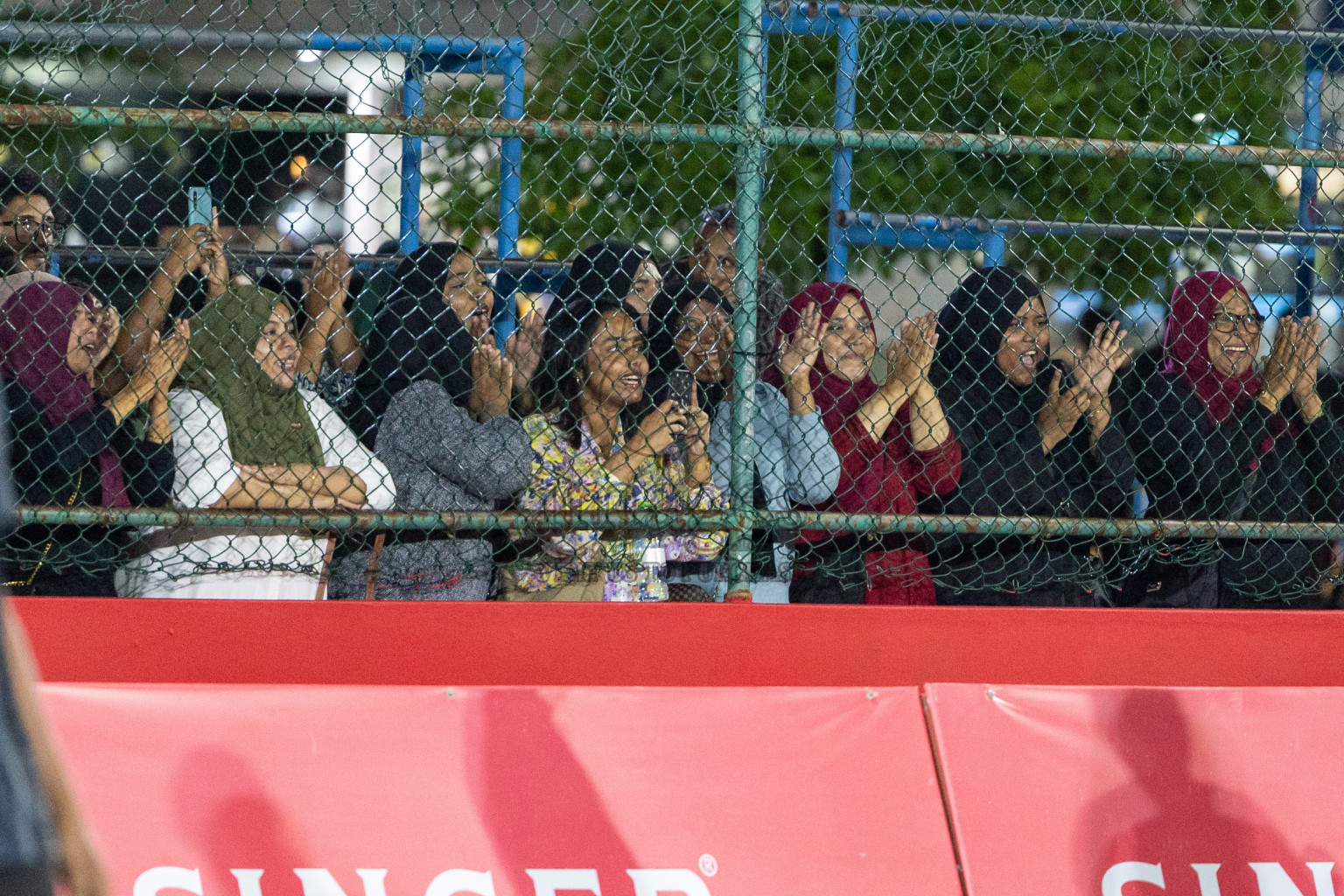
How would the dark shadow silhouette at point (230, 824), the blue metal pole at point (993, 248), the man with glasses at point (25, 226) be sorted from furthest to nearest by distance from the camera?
the blue metal pole at point (993, 248)
the man with glasses at point (25, 226)
the dark shadow silhouette at point (230, 824)

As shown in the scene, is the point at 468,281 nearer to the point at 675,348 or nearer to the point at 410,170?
the point at 675,348

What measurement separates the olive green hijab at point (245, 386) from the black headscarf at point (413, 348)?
17 cm

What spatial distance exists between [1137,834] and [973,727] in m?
0.37

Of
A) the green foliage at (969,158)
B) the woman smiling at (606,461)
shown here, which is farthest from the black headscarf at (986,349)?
the green foliage at (969,158)

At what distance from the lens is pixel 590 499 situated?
129 inches

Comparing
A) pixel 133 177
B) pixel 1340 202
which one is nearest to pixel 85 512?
pixel 133 177

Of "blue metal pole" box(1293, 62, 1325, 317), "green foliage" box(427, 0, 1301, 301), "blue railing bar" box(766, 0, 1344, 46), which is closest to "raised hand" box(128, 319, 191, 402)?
"blue railing bar" box(766, 0, 1344, 46)

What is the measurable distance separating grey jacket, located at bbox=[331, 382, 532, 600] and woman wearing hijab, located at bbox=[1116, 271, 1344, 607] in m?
1.65

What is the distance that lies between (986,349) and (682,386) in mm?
822

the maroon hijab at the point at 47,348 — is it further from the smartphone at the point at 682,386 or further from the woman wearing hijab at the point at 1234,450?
the woman wearing hijab at the point at 1234,450

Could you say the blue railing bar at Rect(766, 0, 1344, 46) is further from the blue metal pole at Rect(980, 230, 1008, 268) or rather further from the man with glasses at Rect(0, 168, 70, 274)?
the man with glasses at Rect(0, 168, 70, 274)

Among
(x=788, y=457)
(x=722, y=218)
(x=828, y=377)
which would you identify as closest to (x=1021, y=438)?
(x=828, y=377)

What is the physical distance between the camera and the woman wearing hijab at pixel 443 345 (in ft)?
11.0

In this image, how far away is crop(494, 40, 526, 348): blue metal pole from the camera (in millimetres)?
4266
